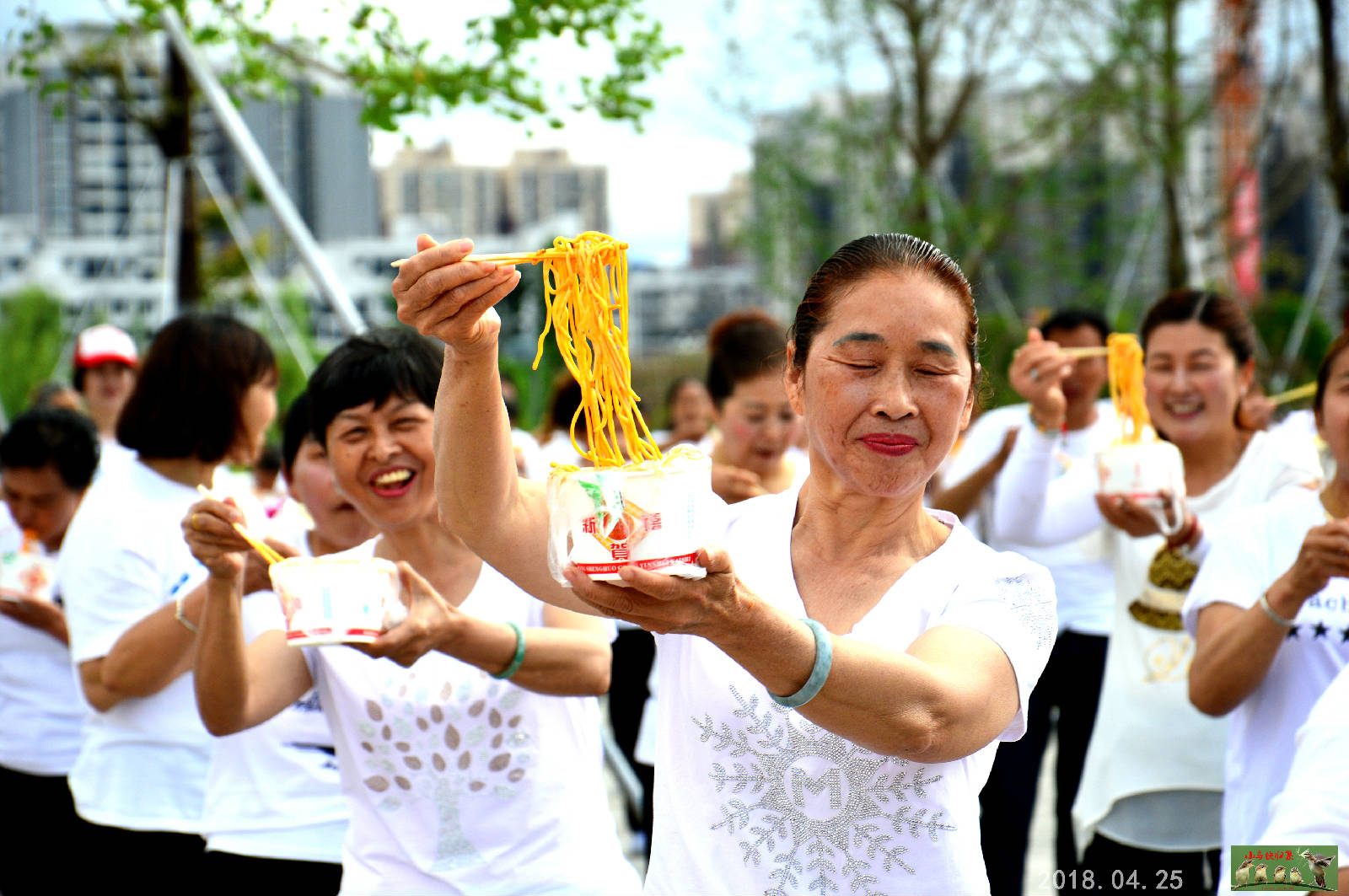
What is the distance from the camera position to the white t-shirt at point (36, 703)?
4.09 m

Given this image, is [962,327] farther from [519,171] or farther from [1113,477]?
[519,171]

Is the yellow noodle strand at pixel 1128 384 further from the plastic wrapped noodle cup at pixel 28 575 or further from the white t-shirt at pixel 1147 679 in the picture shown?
the plastic wrapped noodle cup at pixel 28 575

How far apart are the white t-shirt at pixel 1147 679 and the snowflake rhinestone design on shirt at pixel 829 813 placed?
1.92m

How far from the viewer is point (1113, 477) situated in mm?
3680

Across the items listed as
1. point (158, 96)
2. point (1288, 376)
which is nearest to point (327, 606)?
point (158, 96)

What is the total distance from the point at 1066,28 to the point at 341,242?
43.3m

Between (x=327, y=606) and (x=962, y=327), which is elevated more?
(x=962, y=327)

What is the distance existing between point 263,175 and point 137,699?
3721 millimetres

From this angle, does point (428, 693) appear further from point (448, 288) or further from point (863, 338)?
point (863, 338)

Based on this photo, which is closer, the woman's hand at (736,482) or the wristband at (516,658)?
the wristband at (516,658)

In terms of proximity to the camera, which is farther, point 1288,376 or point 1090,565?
point 1288,376

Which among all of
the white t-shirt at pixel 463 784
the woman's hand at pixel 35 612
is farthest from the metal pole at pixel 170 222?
the white t-shirt at pixel 463 784

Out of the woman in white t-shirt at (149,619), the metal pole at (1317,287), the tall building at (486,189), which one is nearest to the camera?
the woman in white t-shirt at (149,619)

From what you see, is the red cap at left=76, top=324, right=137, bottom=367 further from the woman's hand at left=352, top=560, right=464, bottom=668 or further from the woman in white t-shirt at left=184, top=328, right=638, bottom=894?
the woman's hand at left=352, top=560, right=464, bottom=668
